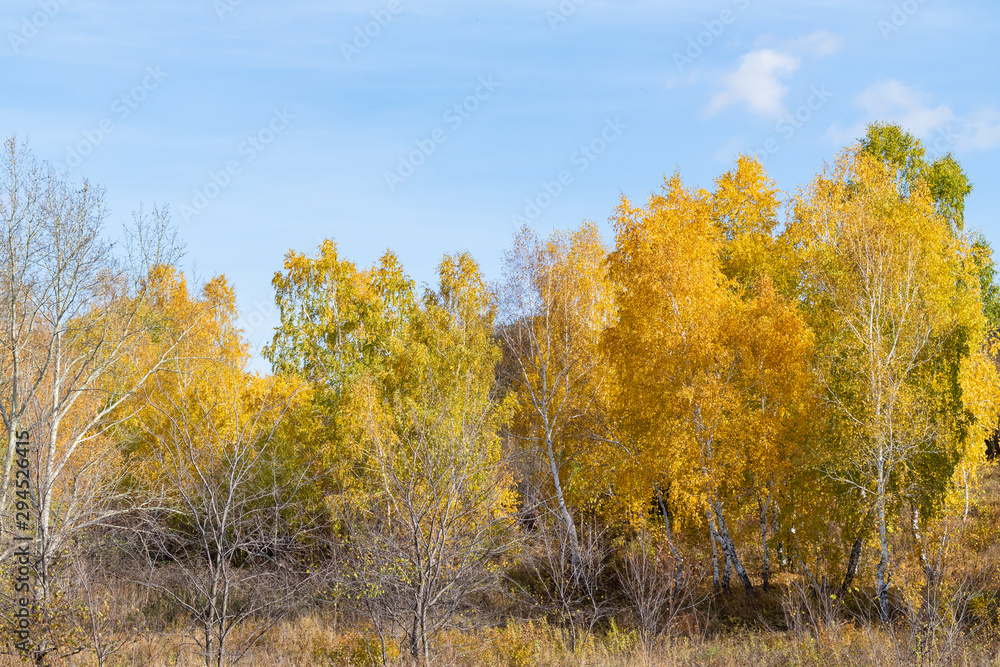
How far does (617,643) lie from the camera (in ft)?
48.1

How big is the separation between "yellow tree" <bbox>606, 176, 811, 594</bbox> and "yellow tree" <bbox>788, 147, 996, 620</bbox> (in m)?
1.34

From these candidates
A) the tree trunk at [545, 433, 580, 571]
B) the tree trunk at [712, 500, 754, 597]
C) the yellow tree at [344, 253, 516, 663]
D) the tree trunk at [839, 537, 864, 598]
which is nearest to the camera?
the yellow tree at [344, 253, 516, 663]

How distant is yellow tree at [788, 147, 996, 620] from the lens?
1407 centimetres

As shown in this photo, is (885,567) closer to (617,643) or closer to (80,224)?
(617,643)

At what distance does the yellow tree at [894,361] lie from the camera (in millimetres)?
14070

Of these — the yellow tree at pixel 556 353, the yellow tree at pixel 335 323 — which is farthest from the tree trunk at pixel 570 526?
the yellow tree at pixel 335 323

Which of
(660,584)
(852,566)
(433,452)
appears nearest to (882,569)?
(852,566)

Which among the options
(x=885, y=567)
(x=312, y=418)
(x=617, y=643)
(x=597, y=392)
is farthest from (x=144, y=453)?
(x=885, y=567)

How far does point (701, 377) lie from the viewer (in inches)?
663

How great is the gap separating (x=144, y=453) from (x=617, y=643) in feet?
59.3

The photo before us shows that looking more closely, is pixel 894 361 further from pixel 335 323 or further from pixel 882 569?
pixel 335 323

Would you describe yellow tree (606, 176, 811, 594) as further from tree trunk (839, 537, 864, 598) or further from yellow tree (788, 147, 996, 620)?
tree trunk (839, 537, 864, 598)

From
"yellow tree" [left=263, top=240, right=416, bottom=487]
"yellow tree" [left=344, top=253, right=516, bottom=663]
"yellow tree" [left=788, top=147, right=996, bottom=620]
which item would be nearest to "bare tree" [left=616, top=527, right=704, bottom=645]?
"yellow tree" [left=344, top=253, right=516, bottom=663]

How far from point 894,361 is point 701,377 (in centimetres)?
386
